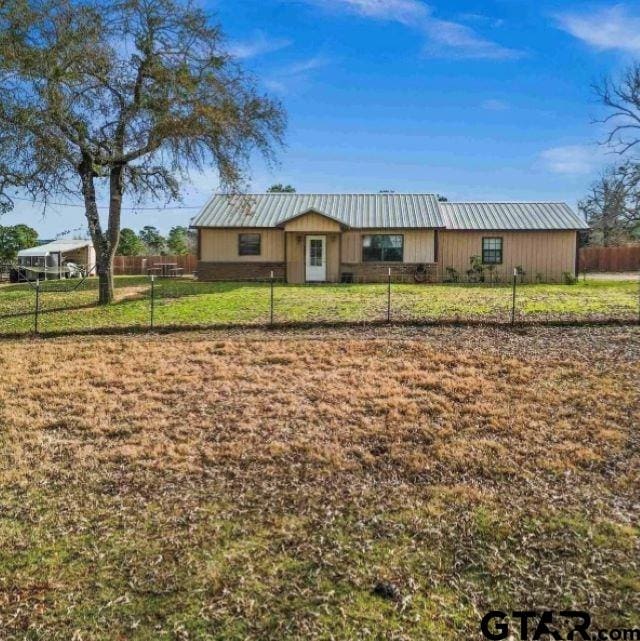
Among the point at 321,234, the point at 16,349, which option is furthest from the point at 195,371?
the point at 321,234

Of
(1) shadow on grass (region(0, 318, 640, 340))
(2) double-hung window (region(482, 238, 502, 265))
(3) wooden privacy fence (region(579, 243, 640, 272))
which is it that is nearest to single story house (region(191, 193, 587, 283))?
(2) double-hung window (region(482, 238, 502, 265))

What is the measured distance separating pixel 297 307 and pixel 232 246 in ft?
35.2

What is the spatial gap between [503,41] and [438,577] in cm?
983

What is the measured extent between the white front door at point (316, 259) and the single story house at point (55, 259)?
11.5 meters

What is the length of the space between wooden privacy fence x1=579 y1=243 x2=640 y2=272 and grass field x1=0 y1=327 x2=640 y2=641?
→ 29.7m

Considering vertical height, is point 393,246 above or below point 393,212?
below

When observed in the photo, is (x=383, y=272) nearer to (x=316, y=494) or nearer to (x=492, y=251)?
(x=492, y=251)

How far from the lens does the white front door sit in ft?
71.4

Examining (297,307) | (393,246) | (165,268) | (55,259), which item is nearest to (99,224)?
(297,307)

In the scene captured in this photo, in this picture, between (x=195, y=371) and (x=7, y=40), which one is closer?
(x=195, y=371)

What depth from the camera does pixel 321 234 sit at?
2150 cm

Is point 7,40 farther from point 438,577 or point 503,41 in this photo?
point 438,577

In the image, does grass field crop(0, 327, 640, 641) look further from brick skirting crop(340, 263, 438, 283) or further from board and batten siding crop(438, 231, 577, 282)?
board and batten siding crop(438, 231, 577, 282)

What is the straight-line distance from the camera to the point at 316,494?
436 centimetres
